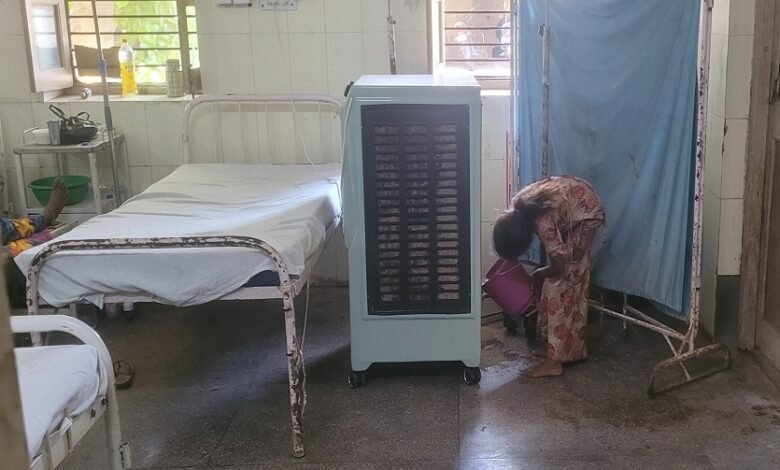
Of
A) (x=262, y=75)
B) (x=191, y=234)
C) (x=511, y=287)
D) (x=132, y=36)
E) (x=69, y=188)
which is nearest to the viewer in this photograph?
(x=191, y=234)

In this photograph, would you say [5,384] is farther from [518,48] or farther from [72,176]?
[72,176]

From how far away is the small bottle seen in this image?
14.4ft

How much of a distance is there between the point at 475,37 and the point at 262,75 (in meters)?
1.11

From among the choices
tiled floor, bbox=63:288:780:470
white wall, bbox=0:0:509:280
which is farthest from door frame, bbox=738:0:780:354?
white wall, bbox=0:0:509:280

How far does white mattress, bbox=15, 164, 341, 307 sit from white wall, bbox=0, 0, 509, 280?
75 centimetres

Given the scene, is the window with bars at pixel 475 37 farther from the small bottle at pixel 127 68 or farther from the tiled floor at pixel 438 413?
the small bottle at pixel 127 68

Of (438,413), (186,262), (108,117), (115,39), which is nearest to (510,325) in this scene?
(438,413)

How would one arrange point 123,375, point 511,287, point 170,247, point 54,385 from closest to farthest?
point 54,385 → point 170,247 → point 123,375 → point 511,287

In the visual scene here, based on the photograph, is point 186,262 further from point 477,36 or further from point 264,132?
point 477,36

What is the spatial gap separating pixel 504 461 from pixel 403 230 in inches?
36.3

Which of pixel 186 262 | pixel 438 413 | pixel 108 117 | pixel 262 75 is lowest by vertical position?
pixel 438 413

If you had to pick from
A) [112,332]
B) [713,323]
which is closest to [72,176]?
[112,332]

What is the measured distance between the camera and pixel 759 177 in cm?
324

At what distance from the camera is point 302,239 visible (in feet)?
9.29
